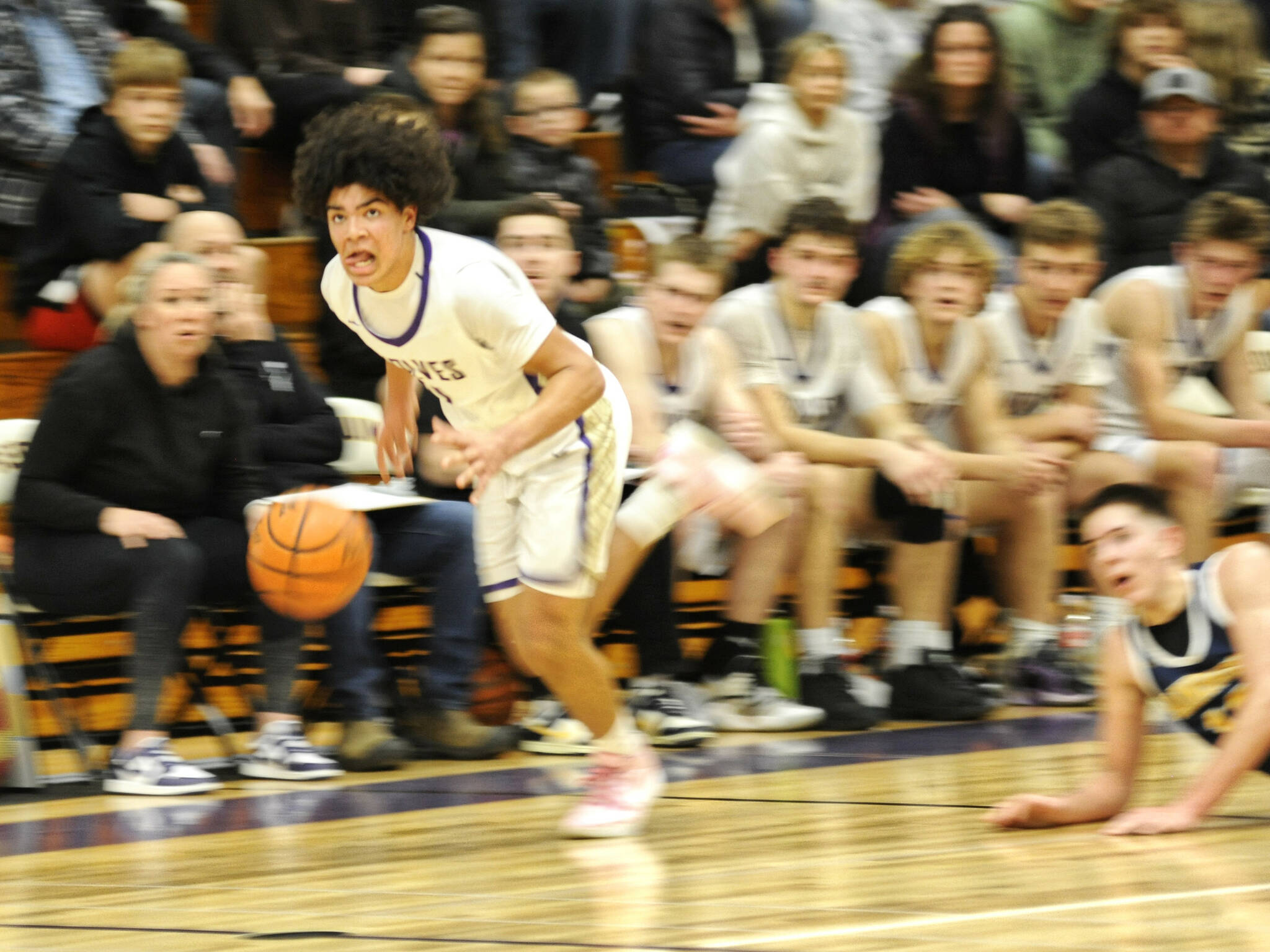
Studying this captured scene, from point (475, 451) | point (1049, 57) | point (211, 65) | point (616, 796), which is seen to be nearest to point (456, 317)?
point (475, 451)

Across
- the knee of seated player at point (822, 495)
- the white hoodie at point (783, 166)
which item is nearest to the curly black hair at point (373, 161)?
the knee of seated player at point (822, 495)

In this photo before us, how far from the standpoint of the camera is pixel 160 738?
4676 millimetres

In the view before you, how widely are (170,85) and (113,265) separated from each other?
58 centimetres

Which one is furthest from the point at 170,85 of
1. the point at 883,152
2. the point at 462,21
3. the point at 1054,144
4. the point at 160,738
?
the point at 1054,144

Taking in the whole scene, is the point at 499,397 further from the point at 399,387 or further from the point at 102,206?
the point at 102,206

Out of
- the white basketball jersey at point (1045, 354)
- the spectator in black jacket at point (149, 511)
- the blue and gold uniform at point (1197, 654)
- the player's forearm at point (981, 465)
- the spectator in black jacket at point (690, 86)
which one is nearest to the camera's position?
the blue and gold uniform at point (1197, 654)

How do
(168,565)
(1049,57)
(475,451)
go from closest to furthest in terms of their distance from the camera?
(475,451), (168,565), (1049,57)

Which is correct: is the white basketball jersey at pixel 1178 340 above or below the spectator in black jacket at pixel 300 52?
below

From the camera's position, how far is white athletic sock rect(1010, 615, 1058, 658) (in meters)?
5.80

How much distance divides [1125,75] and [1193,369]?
54.6 inches

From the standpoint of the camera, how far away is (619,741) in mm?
4109

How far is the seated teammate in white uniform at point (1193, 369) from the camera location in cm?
586

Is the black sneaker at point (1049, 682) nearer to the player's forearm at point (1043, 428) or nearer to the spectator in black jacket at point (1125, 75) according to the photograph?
the player's forearm at point (1043, 428)

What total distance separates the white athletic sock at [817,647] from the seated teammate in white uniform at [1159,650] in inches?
66.7
